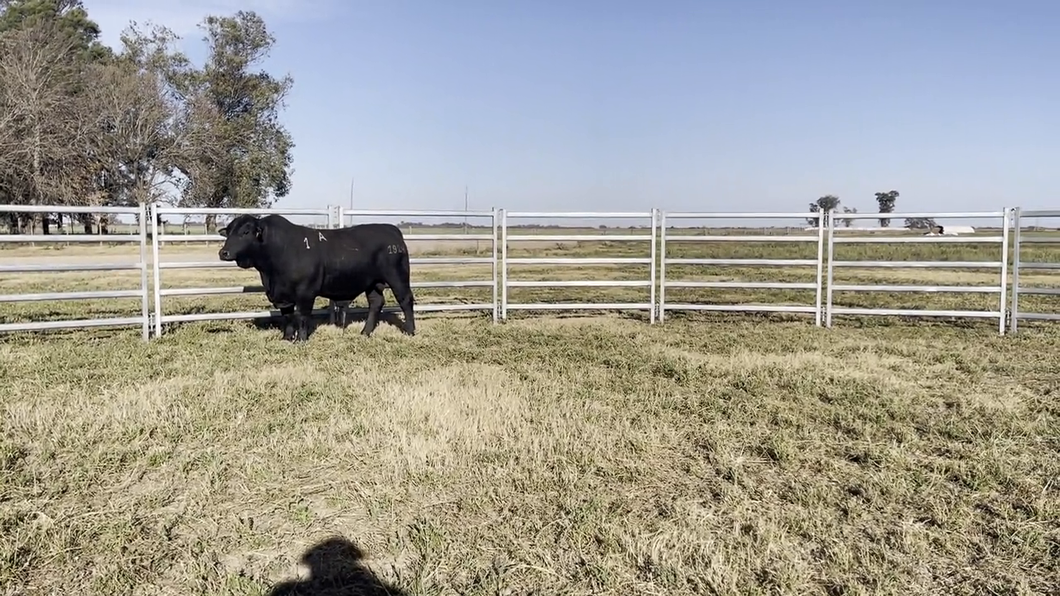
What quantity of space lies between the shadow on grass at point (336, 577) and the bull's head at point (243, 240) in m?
4.89

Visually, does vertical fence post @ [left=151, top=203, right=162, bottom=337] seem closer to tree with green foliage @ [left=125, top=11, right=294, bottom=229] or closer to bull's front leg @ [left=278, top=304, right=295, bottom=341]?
bull's front leg @ [left=278, top=304, right=295, bottom=341]

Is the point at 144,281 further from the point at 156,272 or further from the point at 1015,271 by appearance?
the point at 1015,271

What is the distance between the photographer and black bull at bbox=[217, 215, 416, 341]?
280 inches

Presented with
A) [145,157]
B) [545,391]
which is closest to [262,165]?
[145,157]

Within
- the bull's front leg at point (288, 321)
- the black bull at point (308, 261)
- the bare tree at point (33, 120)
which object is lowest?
the bull's front leg at point (288, 321)

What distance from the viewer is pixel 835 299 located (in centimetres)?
1164

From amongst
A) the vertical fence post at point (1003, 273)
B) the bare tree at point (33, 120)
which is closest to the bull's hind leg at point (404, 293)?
the vertical fence post at point (1003, 273)

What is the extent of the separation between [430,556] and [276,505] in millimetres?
956

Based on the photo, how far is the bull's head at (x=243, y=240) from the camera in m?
6.95

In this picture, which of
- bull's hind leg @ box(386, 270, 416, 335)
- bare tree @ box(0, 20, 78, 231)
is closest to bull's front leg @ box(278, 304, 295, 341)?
bull's hind leg @ box(386, 270, 416, 335)

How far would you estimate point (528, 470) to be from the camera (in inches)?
143

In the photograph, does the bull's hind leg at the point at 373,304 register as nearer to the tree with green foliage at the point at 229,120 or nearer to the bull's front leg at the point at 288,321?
the bull's front leg at the point at 288,321

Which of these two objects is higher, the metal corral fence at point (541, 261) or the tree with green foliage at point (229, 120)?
the tree with green foliage at point (229, 120)

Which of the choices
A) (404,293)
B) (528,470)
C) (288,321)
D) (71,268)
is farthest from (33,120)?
(528,470)
